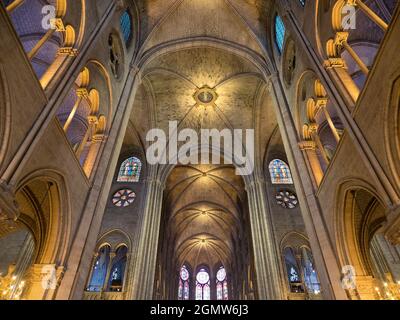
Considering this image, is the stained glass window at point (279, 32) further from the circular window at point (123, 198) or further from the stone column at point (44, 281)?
the circular window at point (123, 198)

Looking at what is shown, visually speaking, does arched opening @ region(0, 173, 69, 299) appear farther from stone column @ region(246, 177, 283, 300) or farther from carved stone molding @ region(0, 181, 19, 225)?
stone column @ region(246, 177, 283, 300)

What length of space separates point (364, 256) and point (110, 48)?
437 inches

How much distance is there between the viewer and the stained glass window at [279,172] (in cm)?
2014

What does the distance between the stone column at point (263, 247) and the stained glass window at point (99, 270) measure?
8934 millimetres

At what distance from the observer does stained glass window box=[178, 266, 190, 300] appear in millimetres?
33938

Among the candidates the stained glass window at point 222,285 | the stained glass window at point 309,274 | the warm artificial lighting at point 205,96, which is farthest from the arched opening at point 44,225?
the stained glass window at point 222,285

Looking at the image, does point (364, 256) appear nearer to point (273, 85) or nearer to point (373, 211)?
point (373, 211)

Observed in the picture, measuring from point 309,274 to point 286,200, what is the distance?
4.83 metres

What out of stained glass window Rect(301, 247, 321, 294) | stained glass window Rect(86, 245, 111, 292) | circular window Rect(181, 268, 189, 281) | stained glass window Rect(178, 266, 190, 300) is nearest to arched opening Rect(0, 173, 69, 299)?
stained glass window Rect(86, 245, 111, 292)

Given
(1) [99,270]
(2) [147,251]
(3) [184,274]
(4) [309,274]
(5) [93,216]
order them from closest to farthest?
(5) [93,216] → (4) [309,274] → (2) [147,251] → (1) [99,270] → (3) [184,274]

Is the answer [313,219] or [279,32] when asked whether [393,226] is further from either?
[279,32]

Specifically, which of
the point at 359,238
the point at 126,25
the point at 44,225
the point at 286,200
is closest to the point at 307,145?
the point at 359,238

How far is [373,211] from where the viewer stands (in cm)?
820

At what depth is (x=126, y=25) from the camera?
1362 cm
